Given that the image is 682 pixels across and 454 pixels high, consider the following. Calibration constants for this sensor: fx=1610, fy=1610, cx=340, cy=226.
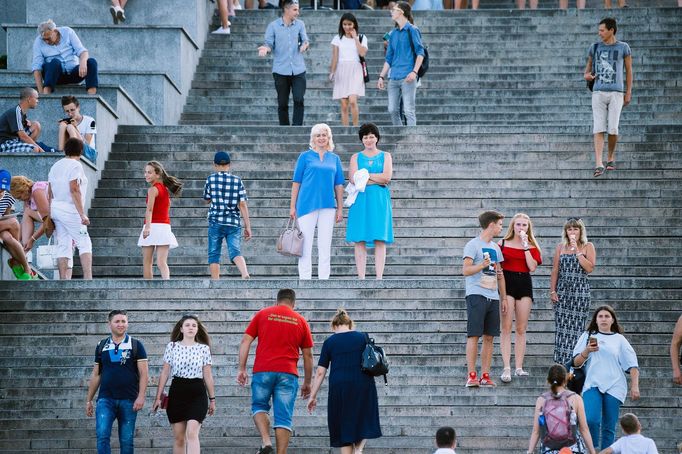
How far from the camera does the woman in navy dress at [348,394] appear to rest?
46.3ft

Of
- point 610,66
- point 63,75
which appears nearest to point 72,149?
point 63,75

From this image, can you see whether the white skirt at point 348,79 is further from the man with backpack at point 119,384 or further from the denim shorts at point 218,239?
the man with backpack at point 119,384

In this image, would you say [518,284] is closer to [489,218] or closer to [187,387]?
[489,218]

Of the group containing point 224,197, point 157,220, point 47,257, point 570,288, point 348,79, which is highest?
point 348,79

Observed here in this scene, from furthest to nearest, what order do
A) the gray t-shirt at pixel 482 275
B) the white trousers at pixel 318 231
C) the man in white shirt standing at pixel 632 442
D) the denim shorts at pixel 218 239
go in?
the denim shorts at pixel 218 239 < the white trousers at pixel 318 231 < the gray t-shirt at pixel 482 275 < the man in white shirt standing at pixel 632 442

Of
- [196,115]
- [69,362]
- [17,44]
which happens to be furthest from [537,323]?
[17,44]

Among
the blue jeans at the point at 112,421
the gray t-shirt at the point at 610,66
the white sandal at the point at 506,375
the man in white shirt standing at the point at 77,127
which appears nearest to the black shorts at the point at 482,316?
the white sandal at the point at 506,375

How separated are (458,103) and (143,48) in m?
5.11

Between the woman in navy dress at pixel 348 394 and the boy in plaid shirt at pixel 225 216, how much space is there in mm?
3995

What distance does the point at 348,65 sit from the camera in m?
23.1

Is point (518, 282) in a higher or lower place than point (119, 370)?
higher

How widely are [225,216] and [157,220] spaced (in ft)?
2.50

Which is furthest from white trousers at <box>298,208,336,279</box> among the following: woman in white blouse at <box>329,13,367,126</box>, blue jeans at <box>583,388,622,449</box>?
woman in white blouse at <box>329,13,367,126</box>

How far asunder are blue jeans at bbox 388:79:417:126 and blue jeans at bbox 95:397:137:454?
9.38m
